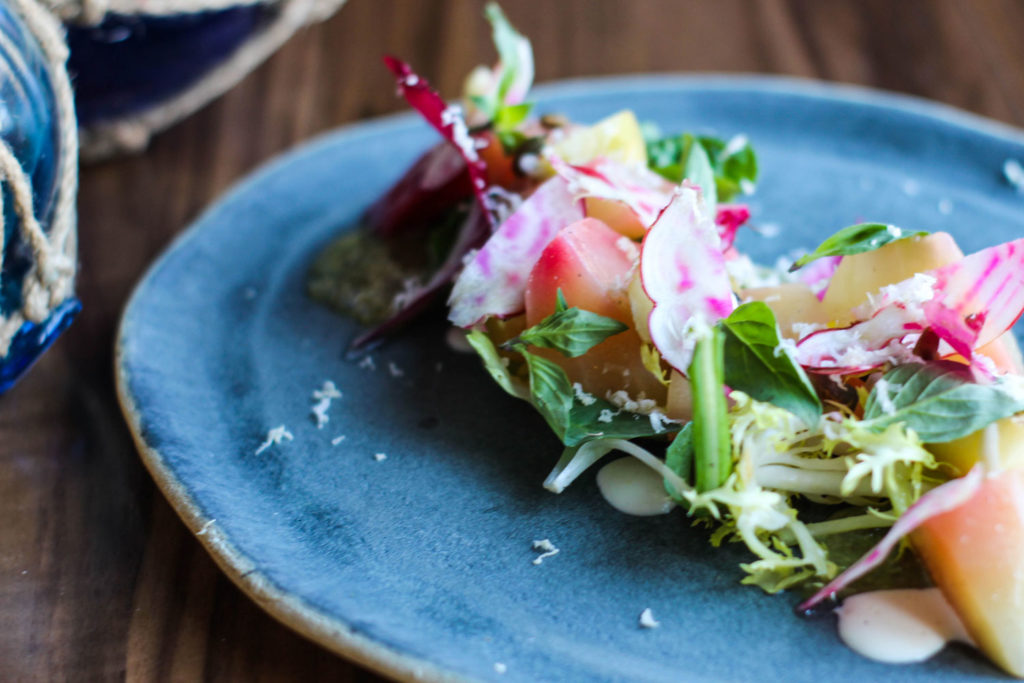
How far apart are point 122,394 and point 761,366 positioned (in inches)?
32.7

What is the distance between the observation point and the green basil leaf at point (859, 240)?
1.07 m

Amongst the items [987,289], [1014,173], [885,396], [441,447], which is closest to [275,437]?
[441,447]

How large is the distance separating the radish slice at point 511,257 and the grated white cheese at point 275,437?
10.6 inches

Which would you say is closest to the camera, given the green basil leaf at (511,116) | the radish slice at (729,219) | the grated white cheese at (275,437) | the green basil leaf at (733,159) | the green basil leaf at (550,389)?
the green basil leaf at (550,389)

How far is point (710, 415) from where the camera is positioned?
954 millimetres

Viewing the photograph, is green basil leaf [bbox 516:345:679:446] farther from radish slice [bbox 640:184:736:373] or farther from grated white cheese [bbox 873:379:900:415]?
grated white cheese [bbox 873:379:900:415]

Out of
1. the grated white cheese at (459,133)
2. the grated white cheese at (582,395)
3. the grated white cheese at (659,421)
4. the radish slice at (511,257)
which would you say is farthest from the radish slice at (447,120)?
the grated white cheese at (659,421)

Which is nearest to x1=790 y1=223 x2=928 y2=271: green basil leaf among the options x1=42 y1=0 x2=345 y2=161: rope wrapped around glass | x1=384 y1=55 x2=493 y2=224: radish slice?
x1=384 y1=55 x2=493 y2=224: radish slice

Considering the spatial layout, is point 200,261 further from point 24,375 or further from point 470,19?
point 470,19

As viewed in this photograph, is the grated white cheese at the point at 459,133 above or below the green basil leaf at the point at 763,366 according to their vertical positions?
above

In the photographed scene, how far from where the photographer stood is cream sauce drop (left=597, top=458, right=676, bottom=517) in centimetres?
108

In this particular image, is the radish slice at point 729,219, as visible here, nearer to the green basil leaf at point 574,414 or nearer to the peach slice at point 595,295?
the peach slice at point 595,295

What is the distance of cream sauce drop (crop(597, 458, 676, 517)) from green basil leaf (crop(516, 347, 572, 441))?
8 centimetres

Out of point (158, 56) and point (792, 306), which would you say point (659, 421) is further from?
point (158, 56)
